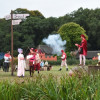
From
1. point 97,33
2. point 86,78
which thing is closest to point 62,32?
point 97,33

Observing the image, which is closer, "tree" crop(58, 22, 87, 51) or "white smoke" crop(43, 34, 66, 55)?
"tree" crop(58, 22, 87, 51)

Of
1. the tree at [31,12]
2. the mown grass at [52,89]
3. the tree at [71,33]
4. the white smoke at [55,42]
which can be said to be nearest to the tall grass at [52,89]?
the mown grass at [52,89]

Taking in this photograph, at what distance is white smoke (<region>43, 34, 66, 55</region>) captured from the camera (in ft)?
268

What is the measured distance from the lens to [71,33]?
261 feet

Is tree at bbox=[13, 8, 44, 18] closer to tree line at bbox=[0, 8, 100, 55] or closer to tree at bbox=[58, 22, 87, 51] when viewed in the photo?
tree line at bbox=[0, 8, 100, 55]

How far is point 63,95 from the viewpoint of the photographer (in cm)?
621

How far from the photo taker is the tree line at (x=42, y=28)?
73.7 meters

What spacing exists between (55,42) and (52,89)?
8271 centimetres

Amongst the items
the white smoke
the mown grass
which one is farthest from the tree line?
the mown grass

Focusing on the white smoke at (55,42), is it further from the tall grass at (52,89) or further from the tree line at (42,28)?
the tall grass at (52,89)

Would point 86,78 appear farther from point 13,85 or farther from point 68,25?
point 68,25

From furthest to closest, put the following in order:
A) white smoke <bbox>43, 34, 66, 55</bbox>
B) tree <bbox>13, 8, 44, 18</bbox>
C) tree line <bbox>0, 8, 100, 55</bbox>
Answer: tree <bbox>13, 8, 44, 18</bbox> < white smoke <bbox>43, 34, 66, 55</bbox> < tree line <bbox>0, 8, 100, 55</bbox>

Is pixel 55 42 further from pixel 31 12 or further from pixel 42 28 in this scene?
pixel 42 28

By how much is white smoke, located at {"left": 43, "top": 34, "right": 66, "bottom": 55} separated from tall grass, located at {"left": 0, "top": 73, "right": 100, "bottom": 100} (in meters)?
72.4
